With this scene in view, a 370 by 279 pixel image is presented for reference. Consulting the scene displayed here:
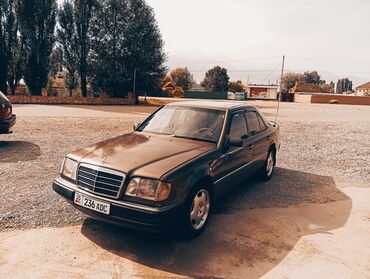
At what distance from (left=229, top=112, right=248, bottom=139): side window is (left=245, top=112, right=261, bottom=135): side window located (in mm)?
225

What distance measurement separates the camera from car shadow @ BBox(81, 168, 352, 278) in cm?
318

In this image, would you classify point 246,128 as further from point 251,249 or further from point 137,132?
point 251,249

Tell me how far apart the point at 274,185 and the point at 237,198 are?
1.17 metres

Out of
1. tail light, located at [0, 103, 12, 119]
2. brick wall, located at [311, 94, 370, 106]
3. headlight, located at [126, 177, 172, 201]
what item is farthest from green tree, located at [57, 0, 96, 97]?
brick wall, located at [311, 94, 370, 106]

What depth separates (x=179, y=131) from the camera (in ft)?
14.7

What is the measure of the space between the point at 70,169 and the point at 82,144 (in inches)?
209

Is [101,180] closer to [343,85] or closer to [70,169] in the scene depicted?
[70,169]

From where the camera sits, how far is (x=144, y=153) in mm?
3656

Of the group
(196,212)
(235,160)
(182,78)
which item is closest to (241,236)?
(196,212)

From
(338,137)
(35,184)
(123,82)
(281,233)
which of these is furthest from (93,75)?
(281,233)

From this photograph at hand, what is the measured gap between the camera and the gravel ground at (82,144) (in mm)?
4301

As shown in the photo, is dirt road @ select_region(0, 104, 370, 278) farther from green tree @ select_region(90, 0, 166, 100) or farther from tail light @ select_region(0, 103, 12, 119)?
green tree @ select_region(90, 0, 166, 100)

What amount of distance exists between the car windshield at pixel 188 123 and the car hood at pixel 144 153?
184mm

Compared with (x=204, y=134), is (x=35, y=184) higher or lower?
lower
